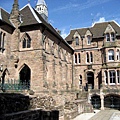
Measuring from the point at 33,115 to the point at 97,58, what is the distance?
32.6 metres

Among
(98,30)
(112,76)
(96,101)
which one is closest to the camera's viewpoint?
(96,101)

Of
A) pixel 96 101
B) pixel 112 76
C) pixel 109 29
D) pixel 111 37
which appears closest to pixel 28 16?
pixel 109 29

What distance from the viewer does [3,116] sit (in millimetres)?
6746

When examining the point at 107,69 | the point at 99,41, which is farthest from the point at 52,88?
the point at 99,41

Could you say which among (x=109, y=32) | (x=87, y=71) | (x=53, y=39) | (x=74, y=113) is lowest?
(x=74, y=113)

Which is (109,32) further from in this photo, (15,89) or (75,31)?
(15,89)

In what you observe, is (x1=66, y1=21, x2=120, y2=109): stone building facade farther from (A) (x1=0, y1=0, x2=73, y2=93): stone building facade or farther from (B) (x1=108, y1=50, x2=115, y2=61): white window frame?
(A) (x1=0, y1=0, x2=73, y2=93): stone building facade

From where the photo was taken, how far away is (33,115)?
28.1 ft

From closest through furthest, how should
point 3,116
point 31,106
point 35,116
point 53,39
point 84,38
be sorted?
point 3,116 → point 35,116 → point 31,106 → point 53,39 → point 84,38

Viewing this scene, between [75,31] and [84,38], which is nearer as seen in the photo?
[84,38]

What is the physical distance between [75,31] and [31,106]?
1359 inches

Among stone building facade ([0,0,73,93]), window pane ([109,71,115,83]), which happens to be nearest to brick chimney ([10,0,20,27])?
stone building facade ([0,0,73,93])

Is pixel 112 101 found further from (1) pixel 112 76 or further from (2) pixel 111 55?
(2) pixel 111 55

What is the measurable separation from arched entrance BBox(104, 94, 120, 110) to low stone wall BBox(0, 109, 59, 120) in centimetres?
2469
